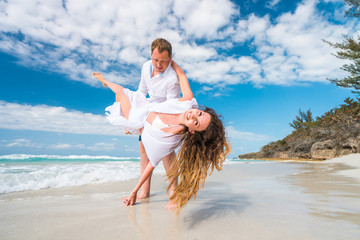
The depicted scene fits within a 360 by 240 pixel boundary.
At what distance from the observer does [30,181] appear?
4.23 m

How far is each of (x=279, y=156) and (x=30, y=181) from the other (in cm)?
2629

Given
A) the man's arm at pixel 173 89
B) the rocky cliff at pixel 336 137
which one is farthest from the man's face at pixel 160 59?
the rocky cliff at pixel 336 137

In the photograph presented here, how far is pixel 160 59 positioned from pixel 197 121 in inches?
45.5

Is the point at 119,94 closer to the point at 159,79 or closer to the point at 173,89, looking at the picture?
the point at 159,79

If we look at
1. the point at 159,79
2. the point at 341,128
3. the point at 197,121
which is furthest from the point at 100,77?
the point at 341,128

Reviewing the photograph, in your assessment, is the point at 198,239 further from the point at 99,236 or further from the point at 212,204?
the point at 212,204

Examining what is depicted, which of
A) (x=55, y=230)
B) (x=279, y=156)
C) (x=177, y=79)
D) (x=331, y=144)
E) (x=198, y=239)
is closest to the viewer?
(x=198, y=239)

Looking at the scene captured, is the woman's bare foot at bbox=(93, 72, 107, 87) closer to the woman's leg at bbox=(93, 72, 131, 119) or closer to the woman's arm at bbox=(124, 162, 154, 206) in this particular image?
the woman's leg at bbox=(93, 72, 131, 119)

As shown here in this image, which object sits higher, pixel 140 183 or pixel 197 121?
pixel 197 121

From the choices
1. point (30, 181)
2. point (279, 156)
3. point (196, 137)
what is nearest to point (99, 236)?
point (196, 137)

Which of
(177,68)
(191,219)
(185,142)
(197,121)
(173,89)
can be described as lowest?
(191,219)

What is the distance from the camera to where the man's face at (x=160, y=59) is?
121 inches

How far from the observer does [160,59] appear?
312 centimetres

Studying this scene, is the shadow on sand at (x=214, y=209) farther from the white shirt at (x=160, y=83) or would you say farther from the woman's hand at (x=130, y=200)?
the white shirt at (x=160, y=83)
